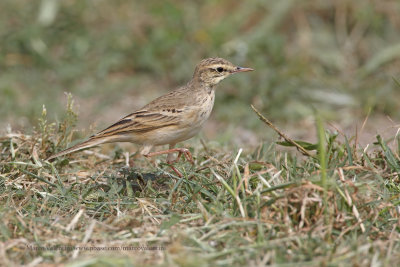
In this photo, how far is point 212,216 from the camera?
4344 mm

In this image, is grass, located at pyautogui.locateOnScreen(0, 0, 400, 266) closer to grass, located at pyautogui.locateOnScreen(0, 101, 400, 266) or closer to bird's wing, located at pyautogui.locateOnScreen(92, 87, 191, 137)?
grass, located at pyautogui.locateOnScreen(0, 101, 400, 266)

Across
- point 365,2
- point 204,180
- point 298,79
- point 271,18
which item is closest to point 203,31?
point 271,18

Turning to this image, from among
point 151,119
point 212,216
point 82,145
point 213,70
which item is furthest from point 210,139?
point 212,216

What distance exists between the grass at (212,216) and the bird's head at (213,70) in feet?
4.40

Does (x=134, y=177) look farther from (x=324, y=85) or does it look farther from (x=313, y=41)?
(x=313, y=41)

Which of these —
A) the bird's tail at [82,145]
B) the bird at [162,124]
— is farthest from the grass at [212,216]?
the bird at [162,124]

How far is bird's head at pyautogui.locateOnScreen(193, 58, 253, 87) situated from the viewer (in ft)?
21.1

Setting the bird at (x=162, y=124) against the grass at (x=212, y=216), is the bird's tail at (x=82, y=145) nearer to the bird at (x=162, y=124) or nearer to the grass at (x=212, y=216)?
the bird at (x=162, y=124)

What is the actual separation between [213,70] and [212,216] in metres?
2.46

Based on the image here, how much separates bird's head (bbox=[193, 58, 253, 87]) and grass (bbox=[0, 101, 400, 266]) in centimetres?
134

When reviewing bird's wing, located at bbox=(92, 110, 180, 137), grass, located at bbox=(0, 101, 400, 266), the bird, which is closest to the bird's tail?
the bird

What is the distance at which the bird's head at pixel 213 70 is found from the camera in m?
6.44

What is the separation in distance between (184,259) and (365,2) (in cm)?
824

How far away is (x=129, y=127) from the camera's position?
19.4 ft
